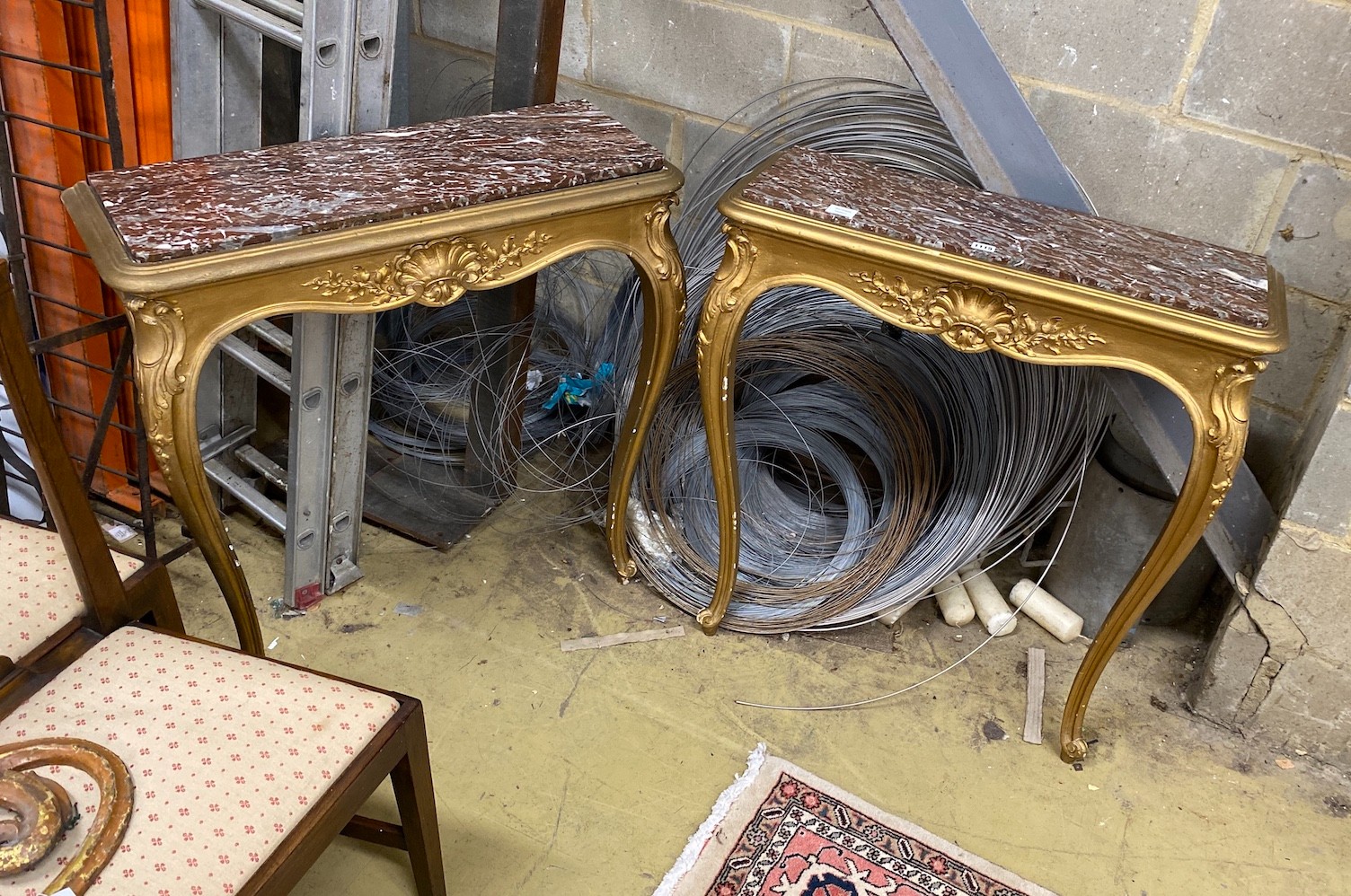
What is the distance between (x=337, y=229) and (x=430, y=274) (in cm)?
15

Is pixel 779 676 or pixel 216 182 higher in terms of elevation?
pixel 216 182

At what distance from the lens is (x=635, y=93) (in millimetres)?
2443

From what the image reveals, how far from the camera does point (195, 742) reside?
1.12 m

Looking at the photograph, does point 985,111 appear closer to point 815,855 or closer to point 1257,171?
point 1257,171

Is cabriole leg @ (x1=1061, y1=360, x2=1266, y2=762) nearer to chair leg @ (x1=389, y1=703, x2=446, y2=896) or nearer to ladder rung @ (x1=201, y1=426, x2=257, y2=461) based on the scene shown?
chair leg @ (x1=389, y1=703, x2=446, y2=896)

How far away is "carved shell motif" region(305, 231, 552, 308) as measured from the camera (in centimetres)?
143

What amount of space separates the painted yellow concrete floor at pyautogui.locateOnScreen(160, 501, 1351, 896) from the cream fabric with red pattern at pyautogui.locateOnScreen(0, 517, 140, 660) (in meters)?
0.57

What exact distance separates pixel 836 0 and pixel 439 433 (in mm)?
1281

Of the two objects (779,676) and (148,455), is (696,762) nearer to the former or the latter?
(779,676)

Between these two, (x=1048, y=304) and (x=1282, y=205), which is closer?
(x=1048, y=304)

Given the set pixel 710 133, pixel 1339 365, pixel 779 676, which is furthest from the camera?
pixel 710 133

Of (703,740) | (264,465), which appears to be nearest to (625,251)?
(703,740)

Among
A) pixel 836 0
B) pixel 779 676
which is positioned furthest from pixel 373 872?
pixel 836 0

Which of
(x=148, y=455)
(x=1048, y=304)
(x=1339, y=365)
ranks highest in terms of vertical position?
(x=1048, y=304)
